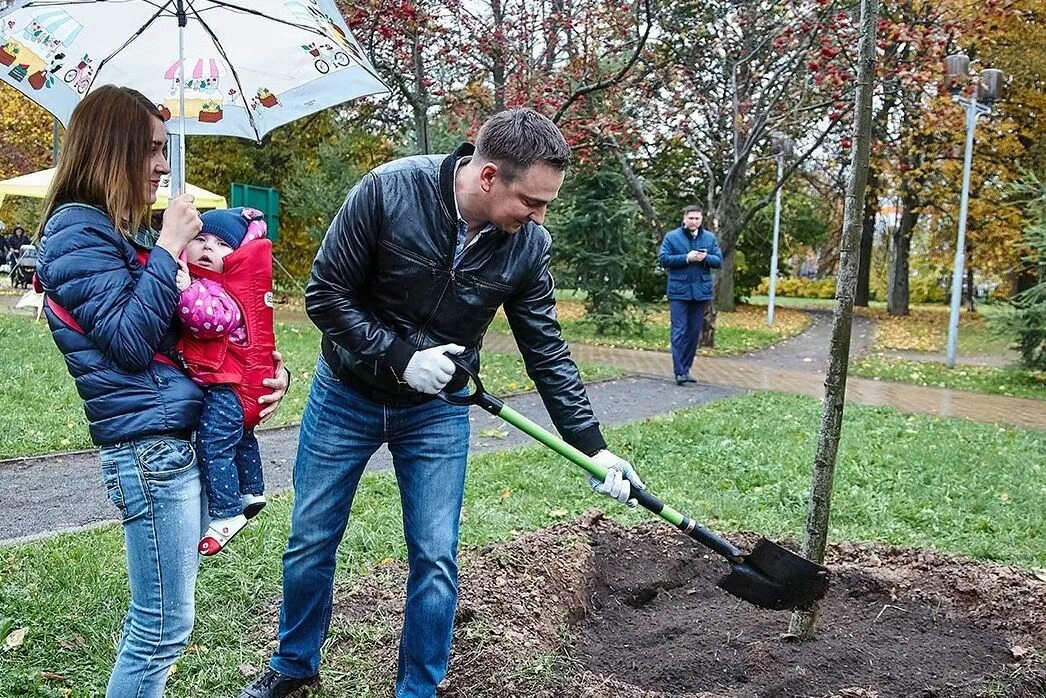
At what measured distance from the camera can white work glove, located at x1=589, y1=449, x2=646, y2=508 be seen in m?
2.88

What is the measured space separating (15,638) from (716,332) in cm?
1555

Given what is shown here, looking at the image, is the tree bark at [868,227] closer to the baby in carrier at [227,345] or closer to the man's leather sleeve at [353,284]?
the man's leather sleeve at [353,284]

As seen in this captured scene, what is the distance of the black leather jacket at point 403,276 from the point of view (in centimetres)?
256

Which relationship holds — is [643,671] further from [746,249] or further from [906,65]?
[746,249]

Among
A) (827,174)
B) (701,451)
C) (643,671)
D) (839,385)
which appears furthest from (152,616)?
(827,174)

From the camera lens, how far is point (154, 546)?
225 cm

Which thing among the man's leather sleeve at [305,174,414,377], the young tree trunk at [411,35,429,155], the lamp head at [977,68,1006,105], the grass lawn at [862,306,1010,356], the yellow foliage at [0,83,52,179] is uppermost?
the yellow foliage at [0,83,52,179]

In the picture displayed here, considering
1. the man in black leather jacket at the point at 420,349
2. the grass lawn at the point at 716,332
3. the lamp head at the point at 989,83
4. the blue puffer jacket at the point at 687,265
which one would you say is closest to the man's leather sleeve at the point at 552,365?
the man in black leather jacket at the point at 420,349

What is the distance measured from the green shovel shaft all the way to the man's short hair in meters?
0.73

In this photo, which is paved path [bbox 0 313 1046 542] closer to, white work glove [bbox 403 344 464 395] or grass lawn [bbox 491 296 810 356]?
grass lawn [bbox 491 296 810 356]

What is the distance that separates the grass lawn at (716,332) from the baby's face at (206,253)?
36.0ft

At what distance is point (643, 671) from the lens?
3.26 metres

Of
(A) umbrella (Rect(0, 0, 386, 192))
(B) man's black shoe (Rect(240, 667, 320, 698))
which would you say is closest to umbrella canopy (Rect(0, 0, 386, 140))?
(A) umbrella (Rect(0, 0, 386, 192))

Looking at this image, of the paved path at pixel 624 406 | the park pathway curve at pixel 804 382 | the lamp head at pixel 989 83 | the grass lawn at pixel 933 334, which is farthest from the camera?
the grass lawn at pixel 933 334
